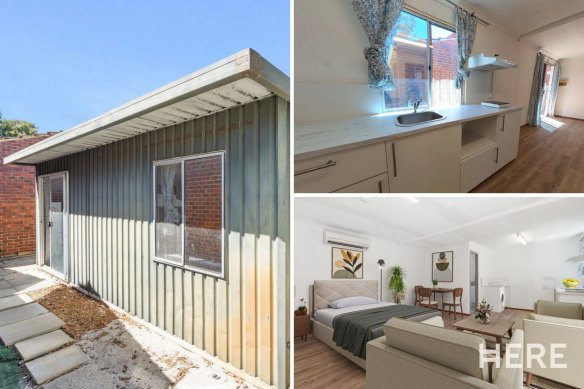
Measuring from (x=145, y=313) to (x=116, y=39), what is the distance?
1014 centimetres

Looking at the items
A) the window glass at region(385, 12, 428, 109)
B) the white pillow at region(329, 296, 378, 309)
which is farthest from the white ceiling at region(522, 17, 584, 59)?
the white pillow at region(329, 296, 378, 309)

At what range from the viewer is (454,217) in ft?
7.16

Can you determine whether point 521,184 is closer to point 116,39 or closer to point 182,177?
point 182,177

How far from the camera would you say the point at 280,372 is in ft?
7.25

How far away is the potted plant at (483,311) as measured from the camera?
2.39 meters

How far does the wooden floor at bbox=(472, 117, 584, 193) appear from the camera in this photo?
269cm

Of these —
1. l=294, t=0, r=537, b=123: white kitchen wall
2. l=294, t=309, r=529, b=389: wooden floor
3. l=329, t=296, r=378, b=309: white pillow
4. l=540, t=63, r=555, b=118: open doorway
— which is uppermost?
l=540, t=63, r=555, b=118: open doorway

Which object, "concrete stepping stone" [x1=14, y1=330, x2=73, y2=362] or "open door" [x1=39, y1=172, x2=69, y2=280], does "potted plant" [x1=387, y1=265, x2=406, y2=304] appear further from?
"open door" [x1=39, y1=172, x2=69, y2=280]

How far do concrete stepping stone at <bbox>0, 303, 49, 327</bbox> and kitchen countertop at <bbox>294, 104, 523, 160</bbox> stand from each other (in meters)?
4.05

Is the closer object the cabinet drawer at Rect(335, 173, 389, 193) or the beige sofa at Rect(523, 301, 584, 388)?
the cabinet drawer at Rect(335, 173, 389, 193)

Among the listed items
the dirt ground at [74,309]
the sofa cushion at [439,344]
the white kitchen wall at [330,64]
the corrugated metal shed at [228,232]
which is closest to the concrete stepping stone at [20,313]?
the dirt ground at [74,309]

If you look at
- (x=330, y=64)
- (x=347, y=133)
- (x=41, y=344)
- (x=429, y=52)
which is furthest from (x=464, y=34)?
(x=41, y=344)

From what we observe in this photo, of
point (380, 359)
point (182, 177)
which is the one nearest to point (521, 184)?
point (380, 359)

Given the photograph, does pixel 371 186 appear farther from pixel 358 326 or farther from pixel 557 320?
pixel 557 320
